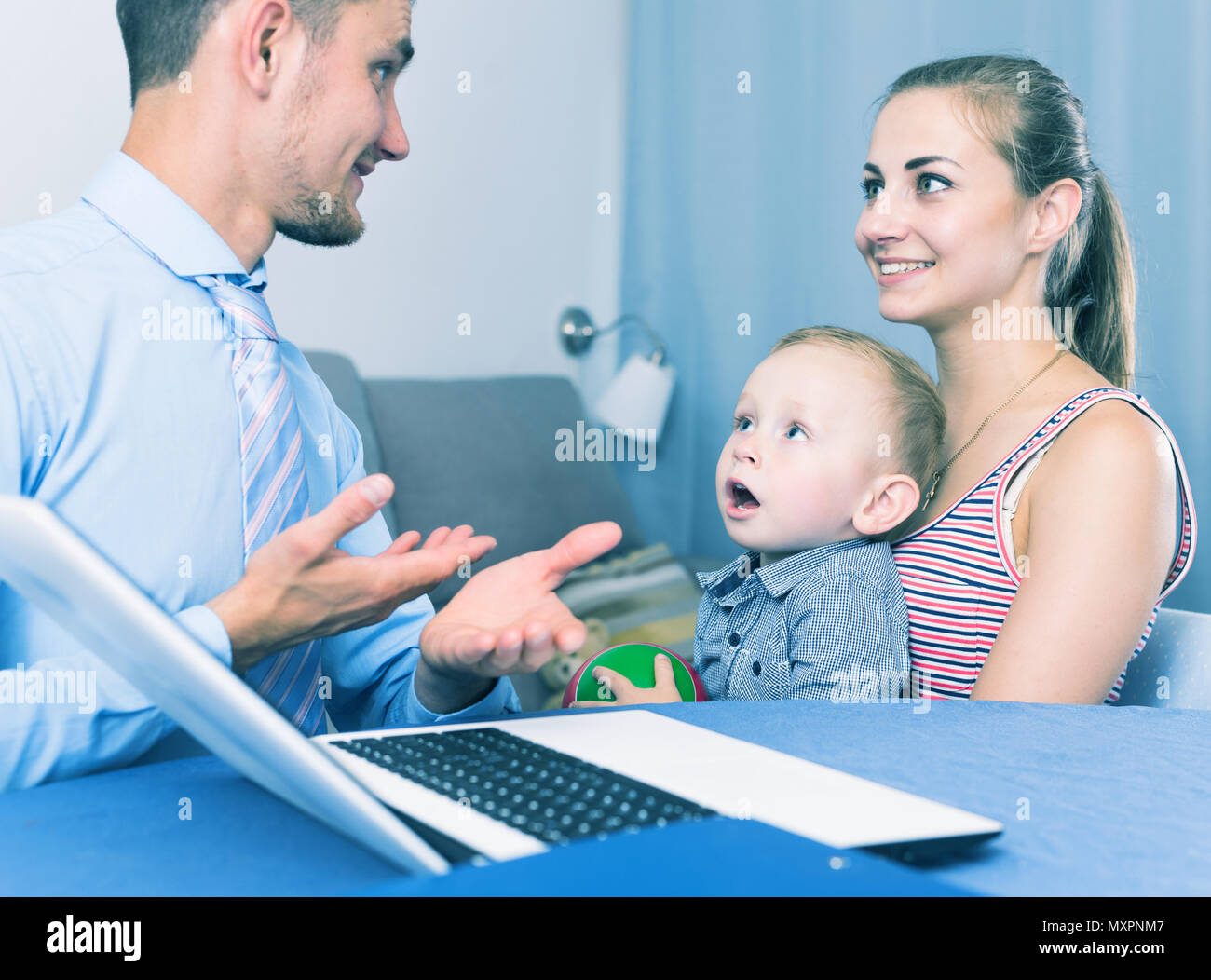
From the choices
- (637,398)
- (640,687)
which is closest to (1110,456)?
(640,687)

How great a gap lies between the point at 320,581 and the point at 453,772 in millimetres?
202

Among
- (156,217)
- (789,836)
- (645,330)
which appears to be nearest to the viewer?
(789,836)

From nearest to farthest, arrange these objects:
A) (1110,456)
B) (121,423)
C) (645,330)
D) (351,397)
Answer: (121,423) < (1110,456) < (351,397) < (645,330)

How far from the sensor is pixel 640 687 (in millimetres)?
1175


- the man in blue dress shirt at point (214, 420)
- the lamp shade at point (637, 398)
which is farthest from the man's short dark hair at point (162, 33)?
the lamp shade at point (637, 398)

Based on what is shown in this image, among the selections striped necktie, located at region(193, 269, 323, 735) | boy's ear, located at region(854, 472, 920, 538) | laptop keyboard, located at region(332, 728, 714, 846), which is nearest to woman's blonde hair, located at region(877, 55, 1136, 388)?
boy's ear, located at region(854, 472, 920, 538)

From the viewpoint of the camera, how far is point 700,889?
1.32 ft

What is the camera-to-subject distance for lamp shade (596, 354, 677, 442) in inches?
107

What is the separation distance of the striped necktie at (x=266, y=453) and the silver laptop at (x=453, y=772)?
0.36 m

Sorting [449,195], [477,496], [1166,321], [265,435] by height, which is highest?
[449,195]

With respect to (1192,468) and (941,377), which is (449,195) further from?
(1192,468)

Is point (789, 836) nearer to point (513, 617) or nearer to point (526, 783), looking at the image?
point (526, 783)
